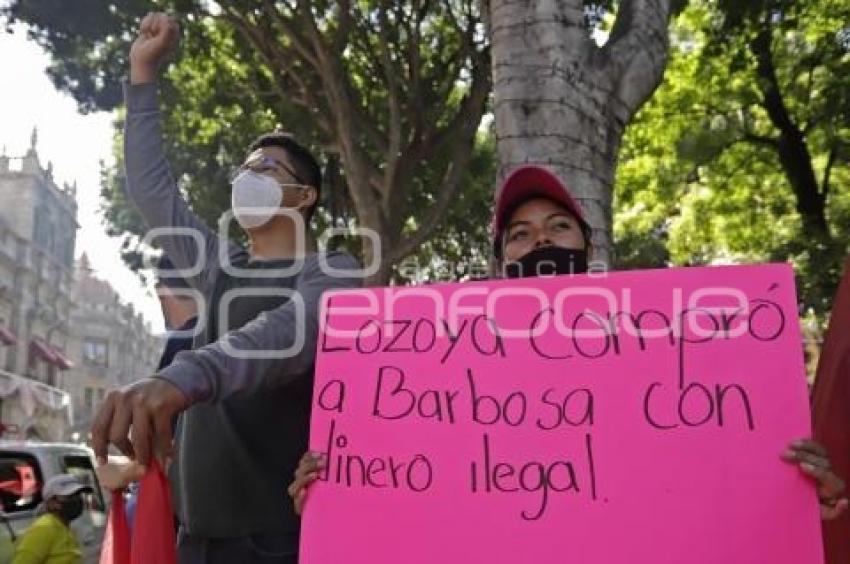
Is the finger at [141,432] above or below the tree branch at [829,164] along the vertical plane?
below

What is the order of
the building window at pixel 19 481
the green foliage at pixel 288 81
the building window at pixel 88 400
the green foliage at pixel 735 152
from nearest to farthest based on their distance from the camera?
the building window at pixel 19 481 < the green foliage at pixel 288 81 < the green foliage at pixel 735 152 < the building window at pixel 88 400

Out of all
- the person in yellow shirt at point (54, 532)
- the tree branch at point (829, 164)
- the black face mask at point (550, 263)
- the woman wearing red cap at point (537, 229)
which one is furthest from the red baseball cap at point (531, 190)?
the tree branch at point (829, 164)

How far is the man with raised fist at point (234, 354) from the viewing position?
1551 millimetres

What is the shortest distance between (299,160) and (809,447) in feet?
4.29

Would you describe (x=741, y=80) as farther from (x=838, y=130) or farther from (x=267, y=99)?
(x=267, y=99)

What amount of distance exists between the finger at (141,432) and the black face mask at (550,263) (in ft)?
3.35

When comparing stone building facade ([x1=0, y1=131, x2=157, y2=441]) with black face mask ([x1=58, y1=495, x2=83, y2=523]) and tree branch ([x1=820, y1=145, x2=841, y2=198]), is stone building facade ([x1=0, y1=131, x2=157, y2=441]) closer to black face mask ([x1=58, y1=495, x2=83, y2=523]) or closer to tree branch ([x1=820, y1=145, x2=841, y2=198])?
A: tree branch ([x1=820, y1=145, x2=841, y2=198])

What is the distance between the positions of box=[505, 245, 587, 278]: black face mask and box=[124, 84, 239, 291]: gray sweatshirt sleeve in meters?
0.70

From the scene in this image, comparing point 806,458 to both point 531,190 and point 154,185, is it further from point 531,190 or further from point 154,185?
point 154,185

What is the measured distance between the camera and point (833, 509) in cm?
160

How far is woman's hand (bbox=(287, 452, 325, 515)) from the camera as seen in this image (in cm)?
176

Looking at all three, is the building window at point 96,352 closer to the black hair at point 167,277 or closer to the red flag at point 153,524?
the black hair at point 167,277

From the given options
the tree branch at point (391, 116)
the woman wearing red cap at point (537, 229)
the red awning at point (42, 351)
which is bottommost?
the woman wearing red cap at point (537, 229)

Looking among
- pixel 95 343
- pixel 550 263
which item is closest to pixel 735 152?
pixel 550 263
